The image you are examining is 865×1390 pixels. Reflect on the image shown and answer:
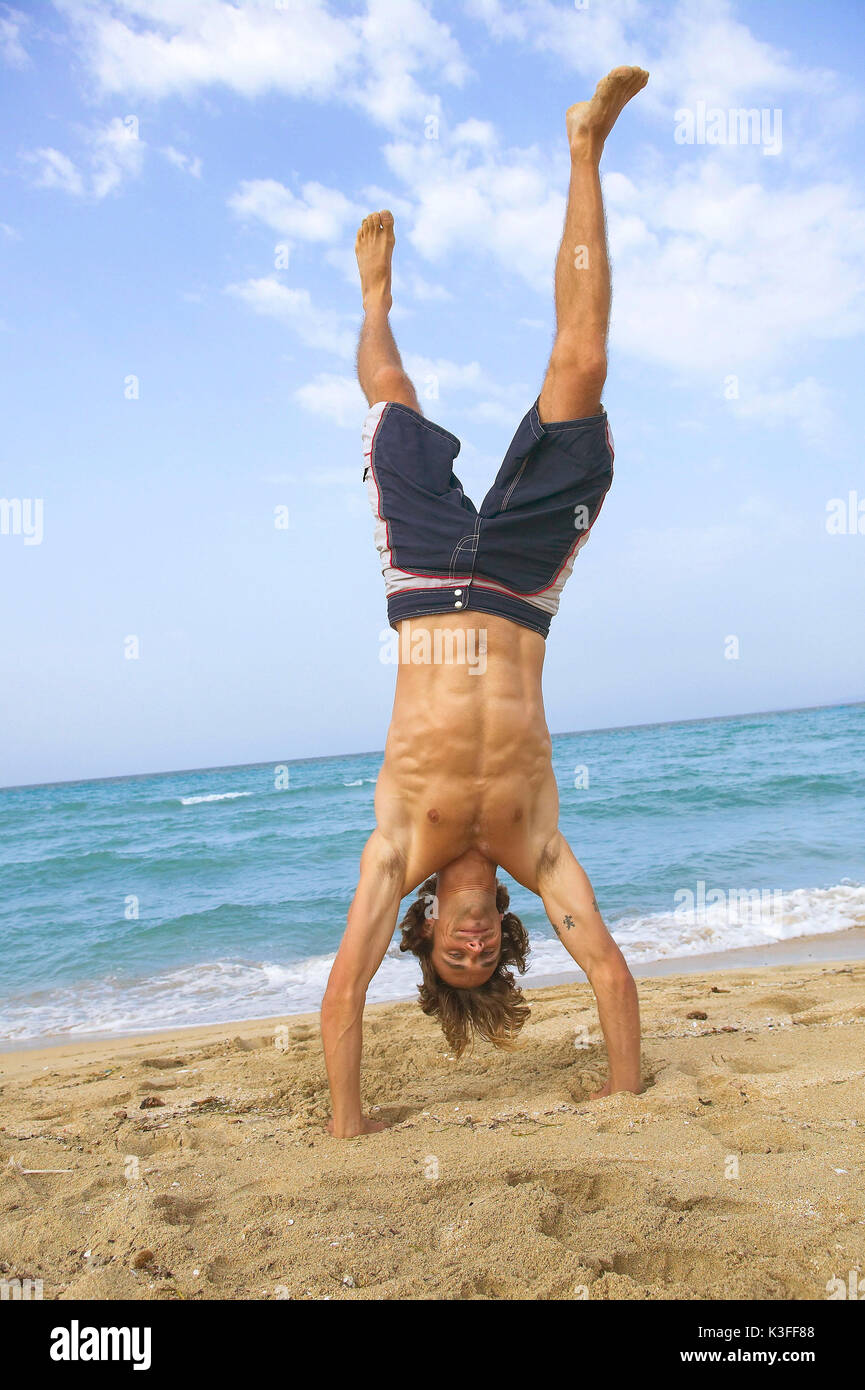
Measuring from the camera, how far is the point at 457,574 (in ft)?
11.5

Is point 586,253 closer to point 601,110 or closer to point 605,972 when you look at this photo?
point 601,110

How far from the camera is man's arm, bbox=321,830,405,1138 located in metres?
3.38

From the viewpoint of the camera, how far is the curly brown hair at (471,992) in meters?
3.92

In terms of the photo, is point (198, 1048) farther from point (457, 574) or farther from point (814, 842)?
point (814, 842)

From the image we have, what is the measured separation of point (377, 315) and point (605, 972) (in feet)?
11.1

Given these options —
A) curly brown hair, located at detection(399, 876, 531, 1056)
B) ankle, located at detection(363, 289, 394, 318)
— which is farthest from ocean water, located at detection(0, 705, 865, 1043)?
ankle, located at detection(363, 289, 394, 318)

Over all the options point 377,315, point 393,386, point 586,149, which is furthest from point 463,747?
point 586,149

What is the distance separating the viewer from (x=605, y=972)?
354cm

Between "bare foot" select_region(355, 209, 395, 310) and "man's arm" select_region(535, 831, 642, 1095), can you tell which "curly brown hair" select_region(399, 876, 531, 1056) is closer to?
"man's arm" select_region(535, 831, 642, 1095)

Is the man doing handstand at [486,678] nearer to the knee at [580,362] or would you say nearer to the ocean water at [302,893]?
the knee at [580,362]

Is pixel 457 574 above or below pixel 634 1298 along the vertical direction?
above
